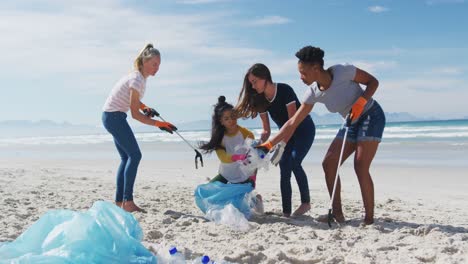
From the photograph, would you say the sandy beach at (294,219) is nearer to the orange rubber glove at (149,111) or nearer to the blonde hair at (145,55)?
the orange rubber glove at (149,111)

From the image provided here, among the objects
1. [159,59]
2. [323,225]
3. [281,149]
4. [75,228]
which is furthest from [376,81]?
[75,228]

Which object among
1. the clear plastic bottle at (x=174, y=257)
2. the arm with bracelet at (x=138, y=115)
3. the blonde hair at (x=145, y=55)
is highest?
the blonde hair at (x=145, y=55)

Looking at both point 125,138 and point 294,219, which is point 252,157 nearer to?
point 294,219

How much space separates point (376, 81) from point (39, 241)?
9.15 ft

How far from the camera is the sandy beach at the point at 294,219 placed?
3527 mm

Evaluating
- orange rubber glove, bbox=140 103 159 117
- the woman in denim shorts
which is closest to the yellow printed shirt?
the woman in denim shorts

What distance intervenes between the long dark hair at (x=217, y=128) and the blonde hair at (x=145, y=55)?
2.51 feet

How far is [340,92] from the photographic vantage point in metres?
4.23

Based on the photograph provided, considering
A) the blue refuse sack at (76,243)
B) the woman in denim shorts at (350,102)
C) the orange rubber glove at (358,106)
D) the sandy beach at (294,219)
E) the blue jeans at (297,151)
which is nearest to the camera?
the blue refuse sack at (76,243)

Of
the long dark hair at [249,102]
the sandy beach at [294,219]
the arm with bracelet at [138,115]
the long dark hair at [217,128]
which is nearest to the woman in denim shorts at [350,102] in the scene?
the long dark hair at [249,102]

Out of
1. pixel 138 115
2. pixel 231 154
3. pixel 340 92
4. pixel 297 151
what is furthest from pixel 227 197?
pixel 340 92

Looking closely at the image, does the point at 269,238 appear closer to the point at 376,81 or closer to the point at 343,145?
the point at 343,145

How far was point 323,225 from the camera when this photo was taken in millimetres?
4492

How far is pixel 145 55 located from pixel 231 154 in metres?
1.27
